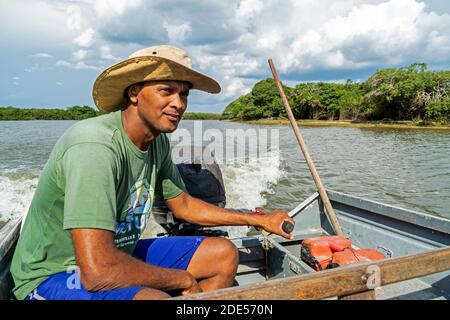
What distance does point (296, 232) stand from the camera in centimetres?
387

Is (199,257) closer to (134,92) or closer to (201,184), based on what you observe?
(134,92)

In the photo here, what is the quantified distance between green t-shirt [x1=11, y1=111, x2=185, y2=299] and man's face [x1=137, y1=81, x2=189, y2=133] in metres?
0.14

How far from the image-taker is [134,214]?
1.77 m

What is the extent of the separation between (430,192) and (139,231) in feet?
27.7

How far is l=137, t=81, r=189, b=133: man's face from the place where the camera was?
1.65 m

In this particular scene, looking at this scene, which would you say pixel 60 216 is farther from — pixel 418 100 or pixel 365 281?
pixel 418 100

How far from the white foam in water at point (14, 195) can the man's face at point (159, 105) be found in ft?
19.6

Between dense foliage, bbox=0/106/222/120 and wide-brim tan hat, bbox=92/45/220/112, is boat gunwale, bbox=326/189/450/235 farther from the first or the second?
dense foliage, bbox=0/106/222/120

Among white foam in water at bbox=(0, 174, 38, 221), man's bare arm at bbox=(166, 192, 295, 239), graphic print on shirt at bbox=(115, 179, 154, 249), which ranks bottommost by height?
white foam in water at bbox=(0, 174, 38, 221)

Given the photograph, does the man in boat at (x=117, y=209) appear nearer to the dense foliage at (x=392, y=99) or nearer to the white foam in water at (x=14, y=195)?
the white foam in water at (x=14, y=195)

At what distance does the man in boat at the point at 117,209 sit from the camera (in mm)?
1283

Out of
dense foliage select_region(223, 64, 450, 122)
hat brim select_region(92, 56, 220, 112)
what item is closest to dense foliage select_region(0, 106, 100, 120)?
dense foliage select_region(223, 64, 450, 122)

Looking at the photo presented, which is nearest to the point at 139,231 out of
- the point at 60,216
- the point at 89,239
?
the point at 60,216

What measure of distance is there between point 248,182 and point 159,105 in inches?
275
